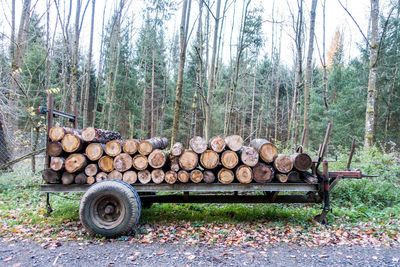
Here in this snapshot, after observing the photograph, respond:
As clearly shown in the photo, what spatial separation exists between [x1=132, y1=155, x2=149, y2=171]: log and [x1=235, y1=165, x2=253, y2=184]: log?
167 cm

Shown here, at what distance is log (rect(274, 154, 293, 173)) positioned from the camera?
422 centimetres

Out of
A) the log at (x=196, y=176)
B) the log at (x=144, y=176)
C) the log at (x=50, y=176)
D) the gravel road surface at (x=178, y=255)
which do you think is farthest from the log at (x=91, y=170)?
the log at (x=196, y=176)

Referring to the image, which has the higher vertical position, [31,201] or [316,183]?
[316,183]

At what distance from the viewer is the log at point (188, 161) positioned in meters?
4.23

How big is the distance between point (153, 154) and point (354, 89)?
16.4 meters

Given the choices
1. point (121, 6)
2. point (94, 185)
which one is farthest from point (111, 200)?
point (121, 6)

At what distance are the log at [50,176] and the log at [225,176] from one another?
2922 mm

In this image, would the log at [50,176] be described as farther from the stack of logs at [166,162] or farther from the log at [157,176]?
the log at [157,176]

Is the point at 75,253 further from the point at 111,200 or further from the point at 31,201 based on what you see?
the point at 31,201

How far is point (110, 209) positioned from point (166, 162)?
122 cm

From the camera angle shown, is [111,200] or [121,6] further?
[121,6]

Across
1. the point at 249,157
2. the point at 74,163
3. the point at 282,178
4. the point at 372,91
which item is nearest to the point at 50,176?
the point at 74,163


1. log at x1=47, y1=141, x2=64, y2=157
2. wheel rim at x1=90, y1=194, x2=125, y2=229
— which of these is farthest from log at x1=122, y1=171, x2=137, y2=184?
log at x1=47, y1=141, x2=64, y2=157

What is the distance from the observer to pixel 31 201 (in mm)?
6012
